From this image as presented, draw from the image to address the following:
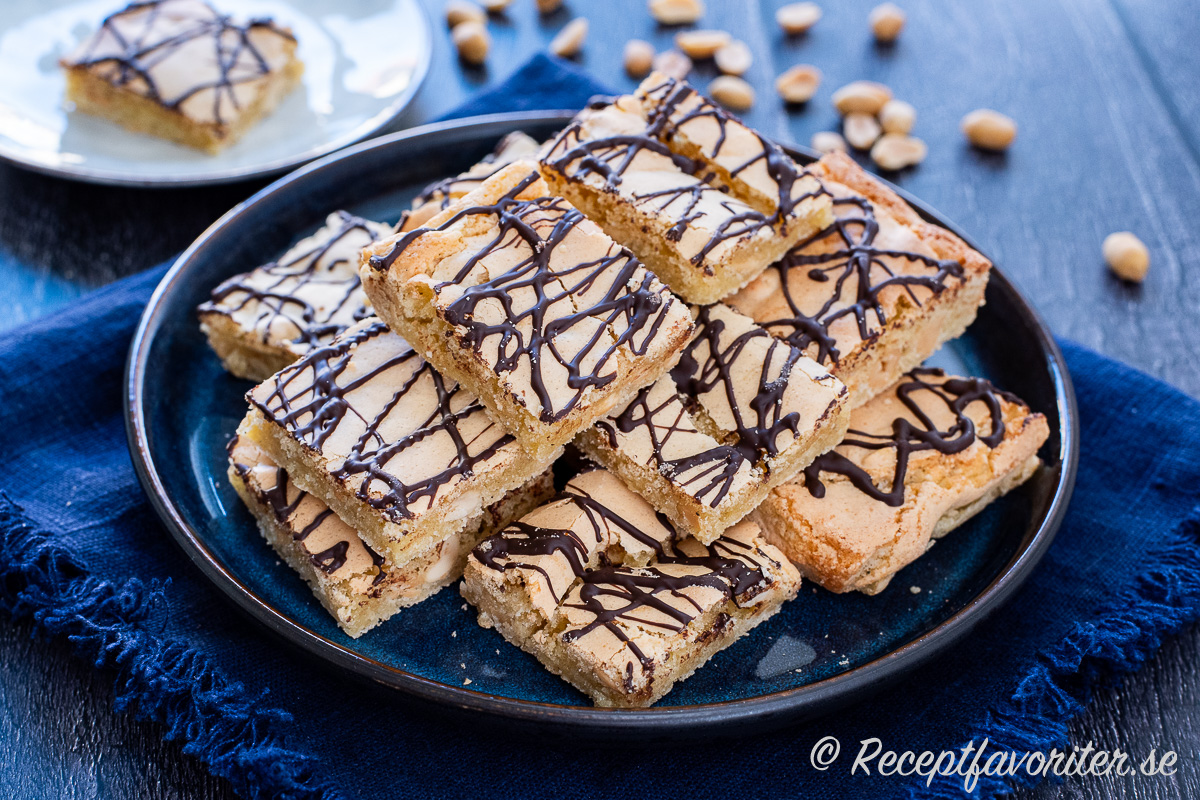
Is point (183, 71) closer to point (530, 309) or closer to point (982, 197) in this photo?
point (530, 309)

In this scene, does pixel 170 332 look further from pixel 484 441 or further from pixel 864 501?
pixel 864 501

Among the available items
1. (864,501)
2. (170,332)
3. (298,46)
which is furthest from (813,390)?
(298,46)

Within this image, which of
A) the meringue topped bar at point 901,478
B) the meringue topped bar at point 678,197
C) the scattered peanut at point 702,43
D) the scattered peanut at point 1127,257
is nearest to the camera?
the meringue topped bar at point 901,478

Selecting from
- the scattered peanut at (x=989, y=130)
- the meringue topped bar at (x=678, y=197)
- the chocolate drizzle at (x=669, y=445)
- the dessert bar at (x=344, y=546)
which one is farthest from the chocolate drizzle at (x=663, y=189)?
the scattered peanut at (x=989, y=130)

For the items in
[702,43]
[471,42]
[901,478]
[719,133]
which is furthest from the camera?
[702,43]

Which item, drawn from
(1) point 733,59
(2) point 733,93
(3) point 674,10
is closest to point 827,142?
(2) point 733,93

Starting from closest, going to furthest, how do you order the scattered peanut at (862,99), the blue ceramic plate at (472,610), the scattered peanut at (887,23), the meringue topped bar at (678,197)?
the blue ceramic plate at (472,610) → the meringue topped bar at (678,197) → the scattered peanut at (862,99) → the scattered peanut at (887,23)

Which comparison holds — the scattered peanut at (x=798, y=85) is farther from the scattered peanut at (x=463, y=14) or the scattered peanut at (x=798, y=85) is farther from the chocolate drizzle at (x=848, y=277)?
the chocolate drizzle at (x=848, y=277)
